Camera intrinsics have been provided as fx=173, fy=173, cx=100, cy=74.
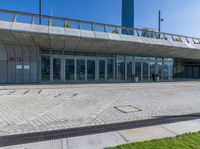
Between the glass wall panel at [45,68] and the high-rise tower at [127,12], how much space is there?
2880 centimetres

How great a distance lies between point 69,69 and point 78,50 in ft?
7.90

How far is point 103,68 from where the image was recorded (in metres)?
21.7

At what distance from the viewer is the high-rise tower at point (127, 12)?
142 ft

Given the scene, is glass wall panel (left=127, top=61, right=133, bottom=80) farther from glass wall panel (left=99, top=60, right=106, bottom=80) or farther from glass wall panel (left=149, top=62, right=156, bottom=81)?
glass wall panel (left=99, top=60, right=106, bottom=80)

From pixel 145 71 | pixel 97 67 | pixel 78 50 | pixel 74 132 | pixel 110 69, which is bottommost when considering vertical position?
pixel 74 132

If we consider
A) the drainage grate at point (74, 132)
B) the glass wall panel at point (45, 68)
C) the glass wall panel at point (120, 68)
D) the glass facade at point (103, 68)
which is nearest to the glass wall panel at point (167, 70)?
the glass facade at point (103, 68)

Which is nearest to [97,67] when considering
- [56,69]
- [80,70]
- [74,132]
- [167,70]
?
[80,70]

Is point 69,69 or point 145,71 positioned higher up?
point 69,69

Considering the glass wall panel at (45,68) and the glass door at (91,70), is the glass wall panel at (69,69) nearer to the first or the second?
the glass door at (91,70)

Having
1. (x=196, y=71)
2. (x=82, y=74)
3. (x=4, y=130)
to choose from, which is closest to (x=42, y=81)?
(x=82, y=74)

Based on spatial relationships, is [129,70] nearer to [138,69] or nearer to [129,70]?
[129,70]

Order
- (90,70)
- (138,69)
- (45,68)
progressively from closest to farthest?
(45,68) < (90,70) < (138,69)

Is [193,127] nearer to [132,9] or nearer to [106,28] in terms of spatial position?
[106,28]

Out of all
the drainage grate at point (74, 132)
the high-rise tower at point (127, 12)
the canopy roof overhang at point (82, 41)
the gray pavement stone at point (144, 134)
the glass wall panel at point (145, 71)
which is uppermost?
the high-rise tower at point (127, 12)
